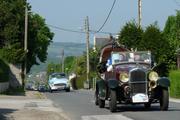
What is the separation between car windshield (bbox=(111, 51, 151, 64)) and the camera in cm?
2403

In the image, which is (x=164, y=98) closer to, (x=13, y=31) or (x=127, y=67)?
(x=127, y=67)

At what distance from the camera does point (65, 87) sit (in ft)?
199

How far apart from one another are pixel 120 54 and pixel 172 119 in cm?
631

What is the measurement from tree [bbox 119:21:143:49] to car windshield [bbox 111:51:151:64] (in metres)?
24.0

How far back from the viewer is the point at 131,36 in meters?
49.0

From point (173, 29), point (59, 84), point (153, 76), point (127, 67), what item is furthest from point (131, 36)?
point (153, 76)

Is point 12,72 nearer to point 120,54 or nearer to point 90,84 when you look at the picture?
point 90,84

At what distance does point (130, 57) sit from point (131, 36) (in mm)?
24858

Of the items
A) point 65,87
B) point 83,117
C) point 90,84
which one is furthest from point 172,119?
point 90,84

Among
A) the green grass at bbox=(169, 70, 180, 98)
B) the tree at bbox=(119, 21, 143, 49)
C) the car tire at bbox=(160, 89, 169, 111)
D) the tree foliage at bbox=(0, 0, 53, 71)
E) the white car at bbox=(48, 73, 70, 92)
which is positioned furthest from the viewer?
the white car at bbox=(48, 73, 70, 92)

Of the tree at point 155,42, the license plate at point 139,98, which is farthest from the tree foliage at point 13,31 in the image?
the license plate at point 139,98

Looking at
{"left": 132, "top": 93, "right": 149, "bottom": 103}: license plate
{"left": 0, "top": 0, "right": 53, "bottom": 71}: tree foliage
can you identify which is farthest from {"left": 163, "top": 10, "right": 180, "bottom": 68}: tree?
{"left": 132, "top": 93, "right": 149, "bottom": 103}: license plate

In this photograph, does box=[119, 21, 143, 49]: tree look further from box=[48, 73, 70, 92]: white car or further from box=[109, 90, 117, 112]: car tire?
box=[109, 90, 117, 112]: car tire

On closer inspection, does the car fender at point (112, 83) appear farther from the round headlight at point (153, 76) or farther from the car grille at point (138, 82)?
the round headlight at point (153, 76)
